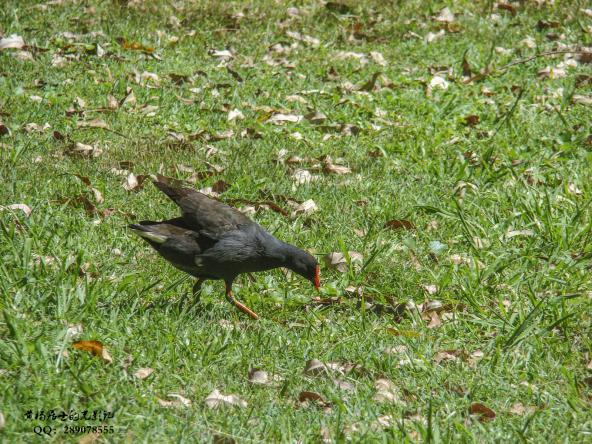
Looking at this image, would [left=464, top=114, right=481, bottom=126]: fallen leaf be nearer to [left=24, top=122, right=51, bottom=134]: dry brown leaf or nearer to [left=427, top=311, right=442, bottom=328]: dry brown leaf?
[left=427, top=311, right=442, bottom=328]: dry brown leaf

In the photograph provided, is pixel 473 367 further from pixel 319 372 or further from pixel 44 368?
pixel 44 368

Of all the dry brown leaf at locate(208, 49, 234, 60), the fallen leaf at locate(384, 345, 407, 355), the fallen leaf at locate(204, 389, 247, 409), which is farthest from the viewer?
the dry brown leaf at locate(208, 49, 234, 60)

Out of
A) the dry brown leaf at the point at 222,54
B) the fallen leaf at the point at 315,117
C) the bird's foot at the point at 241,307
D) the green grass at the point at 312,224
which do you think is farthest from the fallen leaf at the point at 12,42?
the bird's foot at the point at 241,307

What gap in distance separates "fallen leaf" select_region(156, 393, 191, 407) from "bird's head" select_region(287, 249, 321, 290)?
160 cm

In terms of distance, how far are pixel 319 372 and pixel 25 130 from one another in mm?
4089

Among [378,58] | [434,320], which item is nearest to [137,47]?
[378,58]

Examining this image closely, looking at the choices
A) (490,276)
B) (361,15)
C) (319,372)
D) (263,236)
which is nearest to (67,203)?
(263,236)

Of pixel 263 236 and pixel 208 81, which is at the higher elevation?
pixel 263 236

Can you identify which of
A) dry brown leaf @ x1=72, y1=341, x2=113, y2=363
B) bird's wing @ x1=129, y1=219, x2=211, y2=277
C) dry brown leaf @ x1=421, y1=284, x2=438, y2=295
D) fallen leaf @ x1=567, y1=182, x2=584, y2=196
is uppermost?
dry brown leaf @ x1=72, y1=341, x2=113, y2=363

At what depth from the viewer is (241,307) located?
5.26 m

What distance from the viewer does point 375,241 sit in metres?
6.01

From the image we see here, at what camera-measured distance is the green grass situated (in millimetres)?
4016

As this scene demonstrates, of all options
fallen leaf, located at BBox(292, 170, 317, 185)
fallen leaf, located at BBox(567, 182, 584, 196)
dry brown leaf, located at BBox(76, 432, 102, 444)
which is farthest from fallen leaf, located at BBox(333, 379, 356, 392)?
fallen leaf, located at BBox(567, 182, 584, 196)

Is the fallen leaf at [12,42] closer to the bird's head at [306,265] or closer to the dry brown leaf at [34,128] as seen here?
the dry brown leaf at [34,128]
